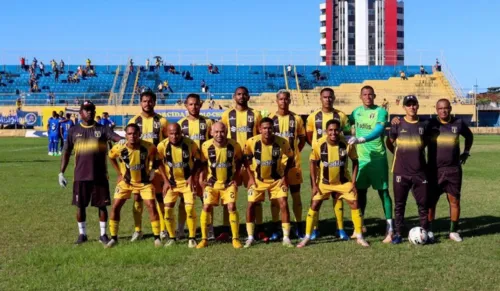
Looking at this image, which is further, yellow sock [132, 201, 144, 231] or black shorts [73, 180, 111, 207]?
yellow sock [132, 201, 144, 231]

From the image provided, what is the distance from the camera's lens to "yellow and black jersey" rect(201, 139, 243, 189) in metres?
8.88

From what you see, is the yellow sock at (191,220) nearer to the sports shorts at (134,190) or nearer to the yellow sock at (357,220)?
the sports shorts at (134,190)

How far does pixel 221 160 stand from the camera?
889 centimetres

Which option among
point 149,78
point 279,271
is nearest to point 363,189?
point 279,271

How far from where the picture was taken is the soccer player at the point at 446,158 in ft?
30.0

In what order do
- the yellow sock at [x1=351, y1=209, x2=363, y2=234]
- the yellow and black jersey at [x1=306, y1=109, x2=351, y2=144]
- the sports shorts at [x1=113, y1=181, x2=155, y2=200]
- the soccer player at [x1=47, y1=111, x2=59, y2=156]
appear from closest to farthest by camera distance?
1. the yellow sock at [x1=351, y1=209, x2=363, y2=234]
2. the sports shorts at [x1=113, y1=181, x2=155, y2=200]
3. the yellow and black jersey at [x1=306, y1=109, x2=351, y2=144]
4. the soccer player at [x1=47, y1=111, x2=59, y2=156]

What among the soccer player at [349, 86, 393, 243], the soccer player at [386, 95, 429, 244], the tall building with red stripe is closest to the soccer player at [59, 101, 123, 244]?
the soccer player at [349, 86, 393, 243]

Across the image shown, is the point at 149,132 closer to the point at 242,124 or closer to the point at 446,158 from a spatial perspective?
the point at 242,124

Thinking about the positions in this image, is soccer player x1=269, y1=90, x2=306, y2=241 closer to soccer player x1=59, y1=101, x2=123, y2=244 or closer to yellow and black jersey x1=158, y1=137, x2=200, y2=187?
yellow and black jersey x1=158, y1=137, x2=200, y2=187

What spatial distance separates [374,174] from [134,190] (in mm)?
3505

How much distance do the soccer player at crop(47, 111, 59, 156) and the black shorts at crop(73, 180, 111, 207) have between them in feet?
63.6

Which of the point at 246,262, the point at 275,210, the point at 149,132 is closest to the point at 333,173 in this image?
the point at 275,210

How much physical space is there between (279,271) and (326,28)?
114491 mm

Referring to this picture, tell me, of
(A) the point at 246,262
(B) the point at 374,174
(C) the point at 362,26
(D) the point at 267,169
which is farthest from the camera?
(C) the point at 362,26
